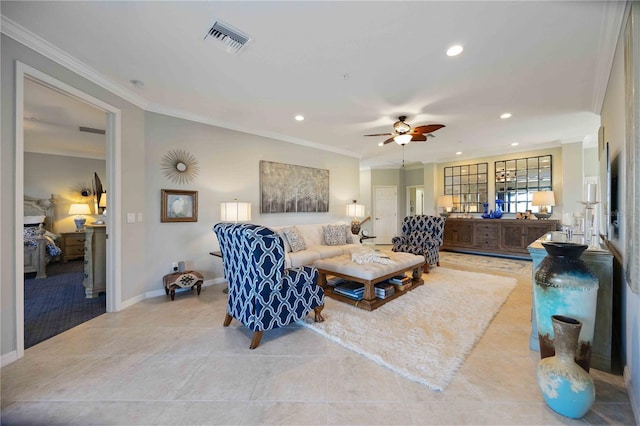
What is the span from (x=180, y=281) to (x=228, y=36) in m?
2.94

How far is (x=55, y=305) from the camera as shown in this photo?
10.3 feet

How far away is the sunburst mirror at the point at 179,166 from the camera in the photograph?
11.8ft

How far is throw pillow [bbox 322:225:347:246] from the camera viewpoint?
4.94 m

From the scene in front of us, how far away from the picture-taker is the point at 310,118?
158 inches

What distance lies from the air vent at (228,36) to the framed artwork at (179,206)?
223cm

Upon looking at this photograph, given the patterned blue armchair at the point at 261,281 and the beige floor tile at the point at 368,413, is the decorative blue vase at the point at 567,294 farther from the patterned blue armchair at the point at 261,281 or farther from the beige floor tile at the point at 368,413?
the patterned blue armchair at the point at 261,281

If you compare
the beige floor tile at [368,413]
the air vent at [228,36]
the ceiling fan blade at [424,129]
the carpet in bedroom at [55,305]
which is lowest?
the beige floor tile at [368,413]

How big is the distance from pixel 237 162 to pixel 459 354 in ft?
13.1

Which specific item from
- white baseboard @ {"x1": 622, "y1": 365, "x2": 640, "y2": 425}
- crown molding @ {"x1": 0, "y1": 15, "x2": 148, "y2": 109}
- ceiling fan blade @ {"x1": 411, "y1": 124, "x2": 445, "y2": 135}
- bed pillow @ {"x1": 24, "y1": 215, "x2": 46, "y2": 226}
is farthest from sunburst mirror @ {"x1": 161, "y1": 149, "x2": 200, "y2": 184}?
white baseboard @ {"x1": 622, "y1": 365, "x2": 640, "y2": 425}

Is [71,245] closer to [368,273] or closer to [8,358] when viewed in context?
[8,358]

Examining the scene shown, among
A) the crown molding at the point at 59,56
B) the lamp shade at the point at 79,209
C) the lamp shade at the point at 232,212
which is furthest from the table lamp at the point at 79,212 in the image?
the lamp shade at the point at 232,212

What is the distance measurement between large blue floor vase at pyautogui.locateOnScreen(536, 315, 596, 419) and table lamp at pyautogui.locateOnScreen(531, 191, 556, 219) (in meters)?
5.33

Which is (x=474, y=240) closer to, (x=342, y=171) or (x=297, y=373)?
(x=342, y=171)

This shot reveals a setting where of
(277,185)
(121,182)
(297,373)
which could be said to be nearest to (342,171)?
(277,185)
